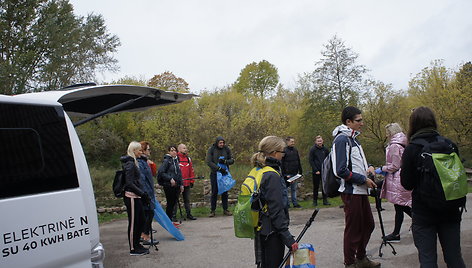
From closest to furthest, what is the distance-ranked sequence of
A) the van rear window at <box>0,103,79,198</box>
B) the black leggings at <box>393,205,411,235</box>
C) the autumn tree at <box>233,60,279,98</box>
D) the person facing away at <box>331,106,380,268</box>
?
1. the van rear window at <box>0,103,79,198</box>
2. the person facing away at <box>331,106,380,268</box>
3. the black leggings at <box>393,205,411,235</box>
4. the autumn tree at <box>233,60,279,98</box>

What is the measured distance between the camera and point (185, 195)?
1014 cm

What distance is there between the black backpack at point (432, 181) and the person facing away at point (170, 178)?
20.1 ft

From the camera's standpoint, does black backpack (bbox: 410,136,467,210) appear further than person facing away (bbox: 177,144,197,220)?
No

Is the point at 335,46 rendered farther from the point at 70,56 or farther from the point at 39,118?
the point at 39,118

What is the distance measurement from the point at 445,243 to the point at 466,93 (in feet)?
98.3

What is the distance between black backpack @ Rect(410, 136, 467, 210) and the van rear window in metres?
3.04

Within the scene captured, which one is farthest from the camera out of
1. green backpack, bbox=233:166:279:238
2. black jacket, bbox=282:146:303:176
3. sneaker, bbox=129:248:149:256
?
black jacket, bbox=282:146:303:176

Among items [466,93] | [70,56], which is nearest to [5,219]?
[70,56]

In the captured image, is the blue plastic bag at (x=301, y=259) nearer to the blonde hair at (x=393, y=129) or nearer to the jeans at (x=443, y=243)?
the jeans at (x=443, y=243)

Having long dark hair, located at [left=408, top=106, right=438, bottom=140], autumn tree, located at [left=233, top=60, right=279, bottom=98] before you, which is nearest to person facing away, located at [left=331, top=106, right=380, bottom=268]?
long dark hair, located at [left=408, top=106, right=438, bottom=140]

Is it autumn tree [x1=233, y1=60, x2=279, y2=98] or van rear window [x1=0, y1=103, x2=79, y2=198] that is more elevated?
autumn tree [x1=233, y1=60, x2=279, y2=98]

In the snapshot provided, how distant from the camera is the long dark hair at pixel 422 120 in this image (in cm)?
391

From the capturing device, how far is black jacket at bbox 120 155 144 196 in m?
6.48

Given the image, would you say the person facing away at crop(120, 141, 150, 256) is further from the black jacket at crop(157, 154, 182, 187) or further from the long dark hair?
the long dark hair
